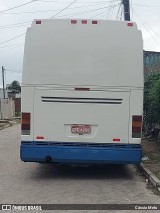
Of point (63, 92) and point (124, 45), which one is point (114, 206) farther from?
point (124, 45)

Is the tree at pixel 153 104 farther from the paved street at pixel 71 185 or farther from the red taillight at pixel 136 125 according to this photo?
the red taillight at pixel 136 125

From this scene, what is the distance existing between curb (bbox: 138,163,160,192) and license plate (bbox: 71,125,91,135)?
5.56 ft

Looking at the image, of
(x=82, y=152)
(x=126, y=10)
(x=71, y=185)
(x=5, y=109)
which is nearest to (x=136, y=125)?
(x=82, y=152)

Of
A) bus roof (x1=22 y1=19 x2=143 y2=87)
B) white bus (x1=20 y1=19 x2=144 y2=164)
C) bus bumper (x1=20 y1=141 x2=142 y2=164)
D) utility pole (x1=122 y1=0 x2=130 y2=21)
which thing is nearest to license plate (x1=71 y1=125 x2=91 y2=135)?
white bus (x1=20 y1=19 x2=144 y2=164)

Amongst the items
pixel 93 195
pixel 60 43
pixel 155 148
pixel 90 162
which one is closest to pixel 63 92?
pixel 60 43

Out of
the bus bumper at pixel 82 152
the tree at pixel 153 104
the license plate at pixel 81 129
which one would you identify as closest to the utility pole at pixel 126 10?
the tree at pixel 153 104

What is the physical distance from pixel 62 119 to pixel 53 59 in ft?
4.32

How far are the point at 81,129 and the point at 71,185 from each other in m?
1.22

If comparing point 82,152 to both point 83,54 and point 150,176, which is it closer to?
point 150,176

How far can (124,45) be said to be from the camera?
367 inches

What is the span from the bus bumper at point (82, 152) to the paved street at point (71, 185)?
1.64ft

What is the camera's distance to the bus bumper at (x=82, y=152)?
30.4ft

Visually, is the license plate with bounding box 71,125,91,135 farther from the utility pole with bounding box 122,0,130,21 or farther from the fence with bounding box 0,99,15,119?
the fence with bounding box 0,99,15,119

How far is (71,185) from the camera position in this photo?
8.98 meters
